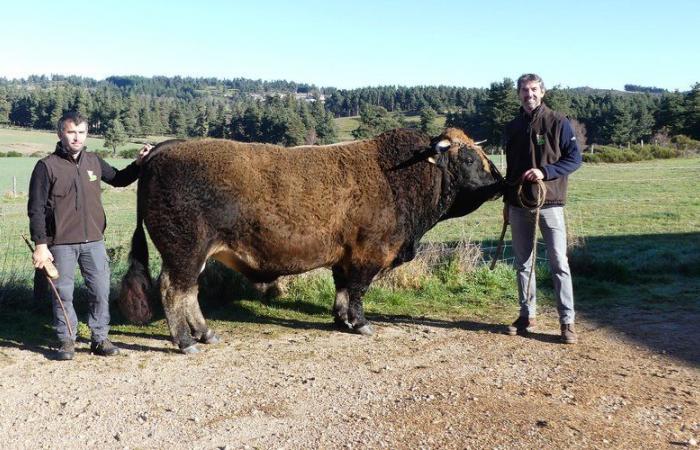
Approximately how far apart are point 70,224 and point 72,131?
87cm

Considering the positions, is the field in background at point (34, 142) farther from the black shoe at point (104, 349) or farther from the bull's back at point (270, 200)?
the black shoe at point (104, 349)

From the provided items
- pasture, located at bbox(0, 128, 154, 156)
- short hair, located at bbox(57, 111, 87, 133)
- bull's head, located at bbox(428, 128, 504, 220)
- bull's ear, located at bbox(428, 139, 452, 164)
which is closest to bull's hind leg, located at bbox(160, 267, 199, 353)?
short hair, located at bbox(57, 111, 87, 133)

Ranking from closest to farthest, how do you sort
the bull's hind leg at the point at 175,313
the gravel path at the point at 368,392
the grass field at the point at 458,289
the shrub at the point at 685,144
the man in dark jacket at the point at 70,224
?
the gravel path at the point at 368,392 < the man in dark jacket at the point at 70,224 < the bull's hind leg at the point at 175,313 < the grass field at the point at 458,289 < the shrub at the point at 685,144

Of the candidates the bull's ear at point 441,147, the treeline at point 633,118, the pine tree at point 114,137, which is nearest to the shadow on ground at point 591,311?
the bull's ear at point 441,147

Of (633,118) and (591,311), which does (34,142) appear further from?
(591,311)

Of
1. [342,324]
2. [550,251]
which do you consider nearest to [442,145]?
[550,251]

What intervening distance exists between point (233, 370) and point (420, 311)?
9.42 feet

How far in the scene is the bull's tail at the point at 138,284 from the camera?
20.0 feet

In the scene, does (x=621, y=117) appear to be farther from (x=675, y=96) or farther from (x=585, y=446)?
(x=585, y=446)

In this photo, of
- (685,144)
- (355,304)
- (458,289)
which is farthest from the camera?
(685,144)

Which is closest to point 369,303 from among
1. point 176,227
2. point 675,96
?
point 176,227

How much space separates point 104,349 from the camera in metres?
5.80

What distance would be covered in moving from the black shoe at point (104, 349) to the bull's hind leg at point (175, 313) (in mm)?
566

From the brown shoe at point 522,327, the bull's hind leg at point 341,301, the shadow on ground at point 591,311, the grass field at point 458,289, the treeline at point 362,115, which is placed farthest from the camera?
the treeline at point 362,115
